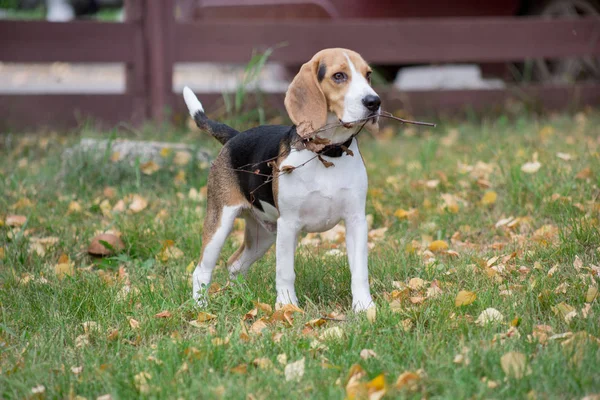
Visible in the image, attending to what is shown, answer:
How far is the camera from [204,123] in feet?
13.2

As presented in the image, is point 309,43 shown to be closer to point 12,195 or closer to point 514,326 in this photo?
point 12,195

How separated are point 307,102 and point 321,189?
389 millimetres

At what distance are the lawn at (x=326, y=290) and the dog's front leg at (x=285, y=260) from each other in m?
0.10

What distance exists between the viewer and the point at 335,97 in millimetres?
3275

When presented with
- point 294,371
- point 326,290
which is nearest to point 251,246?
point 326,290

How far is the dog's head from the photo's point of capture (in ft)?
10.5

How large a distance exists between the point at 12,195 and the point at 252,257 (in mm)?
2277

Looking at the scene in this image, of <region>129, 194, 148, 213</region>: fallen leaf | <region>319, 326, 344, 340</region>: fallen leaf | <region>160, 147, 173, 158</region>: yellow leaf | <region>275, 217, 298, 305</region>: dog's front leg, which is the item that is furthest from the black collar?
<region>160, 147, 173, 158</region>: yellow leaf

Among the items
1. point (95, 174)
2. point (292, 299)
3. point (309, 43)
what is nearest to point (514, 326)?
point (292, 299)

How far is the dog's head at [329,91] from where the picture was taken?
10.5 ft

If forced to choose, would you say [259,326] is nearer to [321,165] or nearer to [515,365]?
[321,165]

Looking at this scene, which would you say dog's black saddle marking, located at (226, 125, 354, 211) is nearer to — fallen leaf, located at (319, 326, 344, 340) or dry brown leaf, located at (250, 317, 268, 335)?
dry brown leaf, located at (250, 317, 268, 335)

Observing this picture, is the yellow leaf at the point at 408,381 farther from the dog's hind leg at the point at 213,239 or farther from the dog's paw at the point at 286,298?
the dog's hind leg at the point at 213,239

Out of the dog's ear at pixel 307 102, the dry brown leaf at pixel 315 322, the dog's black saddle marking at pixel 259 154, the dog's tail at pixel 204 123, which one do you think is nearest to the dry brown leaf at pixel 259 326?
the dry brown leaf at pixel 315 322
